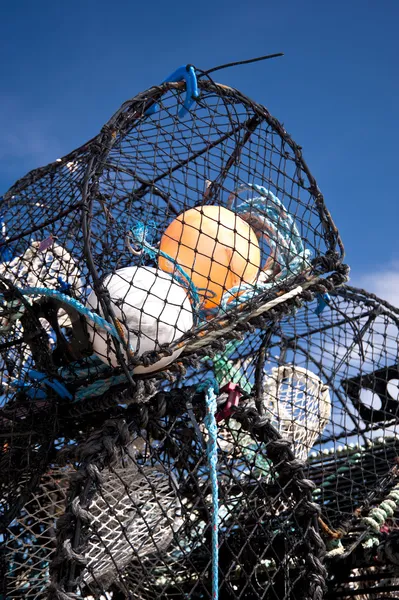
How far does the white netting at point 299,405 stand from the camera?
2484mm

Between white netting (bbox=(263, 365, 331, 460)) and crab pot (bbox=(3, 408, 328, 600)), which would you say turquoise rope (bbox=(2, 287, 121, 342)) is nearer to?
crab pot (bbox=(3, 408, 328, 600))

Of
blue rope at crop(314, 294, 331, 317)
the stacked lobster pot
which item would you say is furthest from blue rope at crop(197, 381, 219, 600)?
blue rope at crop(314, 294, 331, 317)

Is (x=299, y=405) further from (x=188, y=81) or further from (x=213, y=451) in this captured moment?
(x=188, y=81)

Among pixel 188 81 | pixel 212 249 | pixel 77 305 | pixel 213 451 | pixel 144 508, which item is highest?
pixel 188 81

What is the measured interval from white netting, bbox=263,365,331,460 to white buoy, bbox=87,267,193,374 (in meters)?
0.90

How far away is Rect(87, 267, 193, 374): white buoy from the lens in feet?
5.21

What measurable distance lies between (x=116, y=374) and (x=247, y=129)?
91 centimetres

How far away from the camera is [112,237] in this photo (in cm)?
207

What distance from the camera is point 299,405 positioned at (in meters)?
2.52

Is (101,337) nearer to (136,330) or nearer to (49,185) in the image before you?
(136,330)

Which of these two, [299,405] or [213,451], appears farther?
[299,405]

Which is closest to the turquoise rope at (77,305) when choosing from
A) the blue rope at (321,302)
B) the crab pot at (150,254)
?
the crab pot at (150,254)

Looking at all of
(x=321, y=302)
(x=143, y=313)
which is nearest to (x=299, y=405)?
(x=321, y=302)

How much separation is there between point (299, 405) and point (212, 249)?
2.87 ft
